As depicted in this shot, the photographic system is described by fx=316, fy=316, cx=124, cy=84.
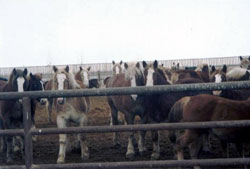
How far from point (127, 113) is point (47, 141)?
2.87 metres

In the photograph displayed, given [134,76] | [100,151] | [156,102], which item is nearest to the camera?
[156,102]

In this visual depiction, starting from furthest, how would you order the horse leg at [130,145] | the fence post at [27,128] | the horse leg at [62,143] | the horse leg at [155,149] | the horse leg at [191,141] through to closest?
the horse leg at [130,145]
the horse leg at [155,149]
the horse leg at [62,143]
the horse leg at [191,141]
the fence post at [27,128]

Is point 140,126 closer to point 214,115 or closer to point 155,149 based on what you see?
point 214,115

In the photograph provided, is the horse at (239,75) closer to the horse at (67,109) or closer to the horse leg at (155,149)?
Result: the horse leg at (155,149)

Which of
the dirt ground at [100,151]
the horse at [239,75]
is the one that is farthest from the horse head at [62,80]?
the horse at [239,75]

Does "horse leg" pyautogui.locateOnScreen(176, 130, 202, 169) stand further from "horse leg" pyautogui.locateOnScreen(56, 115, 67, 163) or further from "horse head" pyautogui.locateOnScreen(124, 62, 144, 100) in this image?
"horse leg" pyautogui.locateOnScreen(56, 115, 67, 163)

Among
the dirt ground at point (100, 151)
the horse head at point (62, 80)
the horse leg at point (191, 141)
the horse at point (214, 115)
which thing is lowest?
the dirt ground at point (100, 151)

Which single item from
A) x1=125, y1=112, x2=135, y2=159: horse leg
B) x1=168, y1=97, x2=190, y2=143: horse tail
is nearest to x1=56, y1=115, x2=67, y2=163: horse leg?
x1=125, y1=112, x2=135, y2=159: horse leg

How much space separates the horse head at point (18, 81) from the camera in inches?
302

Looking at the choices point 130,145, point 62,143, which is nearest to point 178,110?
point 130,145

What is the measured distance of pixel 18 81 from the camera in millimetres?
7672

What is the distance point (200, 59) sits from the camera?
34125 mm

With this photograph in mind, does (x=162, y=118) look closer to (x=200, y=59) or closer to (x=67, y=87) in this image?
(x=67, y=87)

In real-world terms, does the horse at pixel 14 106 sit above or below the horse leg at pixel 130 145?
above
